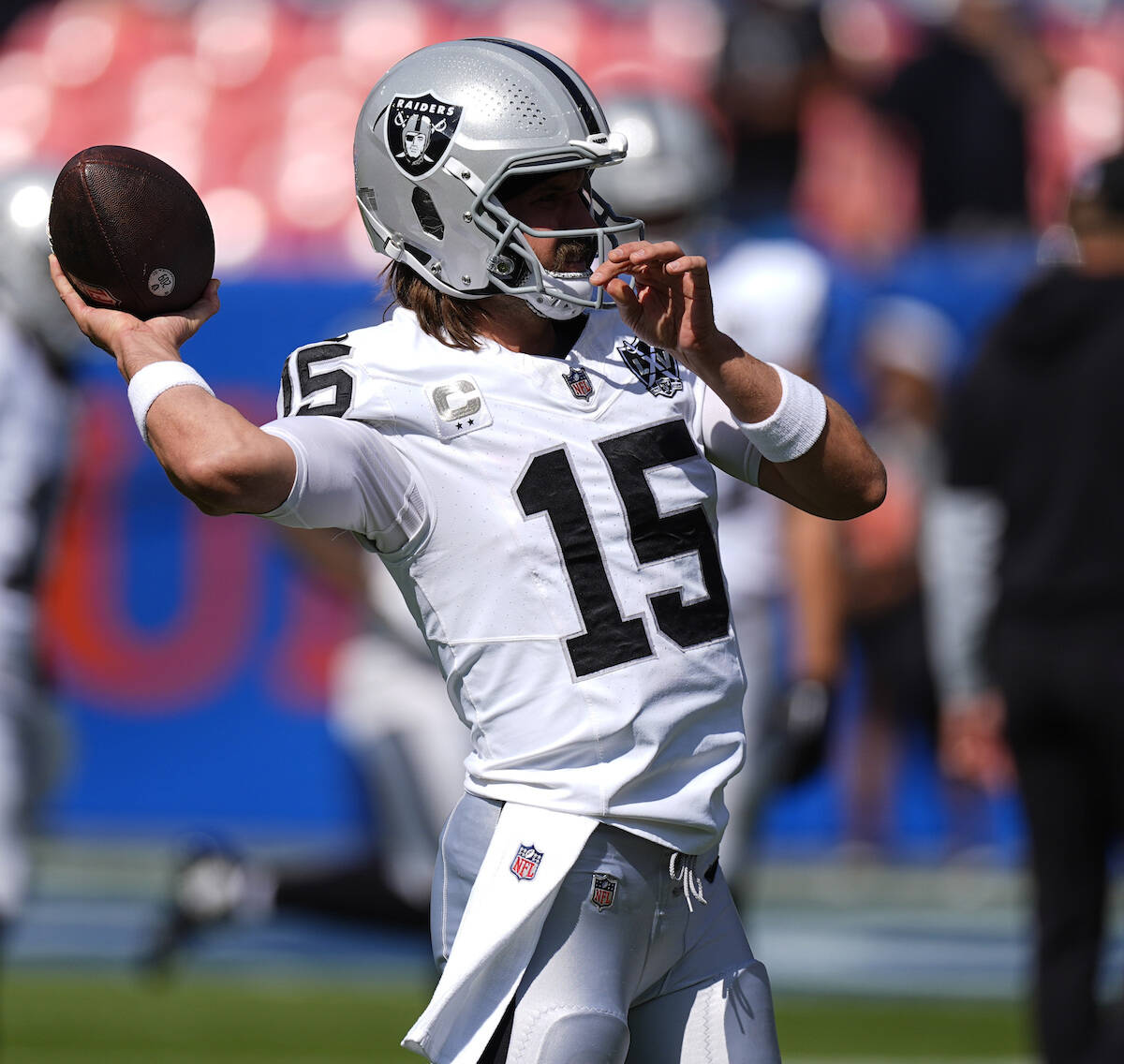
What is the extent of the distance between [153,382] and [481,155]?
1.58 ft

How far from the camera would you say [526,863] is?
7.50 feet

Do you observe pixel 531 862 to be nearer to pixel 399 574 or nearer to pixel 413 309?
pixel 399 574

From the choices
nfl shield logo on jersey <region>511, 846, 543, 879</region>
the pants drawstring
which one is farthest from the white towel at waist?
the pants drawstring

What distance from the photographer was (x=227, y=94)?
11.3m

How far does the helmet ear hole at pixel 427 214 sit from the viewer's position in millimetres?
2424

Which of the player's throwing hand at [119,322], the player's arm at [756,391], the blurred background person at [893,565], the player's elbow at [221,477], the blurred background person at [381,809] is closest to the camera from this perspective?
the player's elbow at [221,477]

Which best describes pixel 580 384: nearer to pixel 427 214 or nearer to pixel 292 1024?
pixel 427 214

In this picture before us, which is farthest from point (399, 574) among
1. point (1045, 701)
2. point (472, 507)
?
point (1045, 701)

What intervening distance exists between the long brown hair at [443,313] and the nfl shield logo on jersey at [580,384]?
12cm

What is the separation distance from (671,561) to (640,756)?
0.78ft

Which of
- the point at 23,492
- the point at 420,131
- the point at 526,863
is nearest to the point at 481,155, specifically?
the point at 420,131

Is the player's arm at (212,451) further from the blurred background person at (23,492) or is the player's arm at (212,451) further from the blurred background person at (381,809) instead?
the blurred background person at (381,809)

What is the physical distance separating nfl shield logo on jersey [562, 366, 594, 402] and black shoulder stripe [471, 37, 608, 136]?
29cm

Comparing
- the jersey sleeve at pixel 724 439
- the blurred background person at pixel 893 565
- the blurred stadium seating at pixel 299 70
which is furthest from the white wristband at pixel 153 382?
the blurred stadium seating at pixel 299 70
